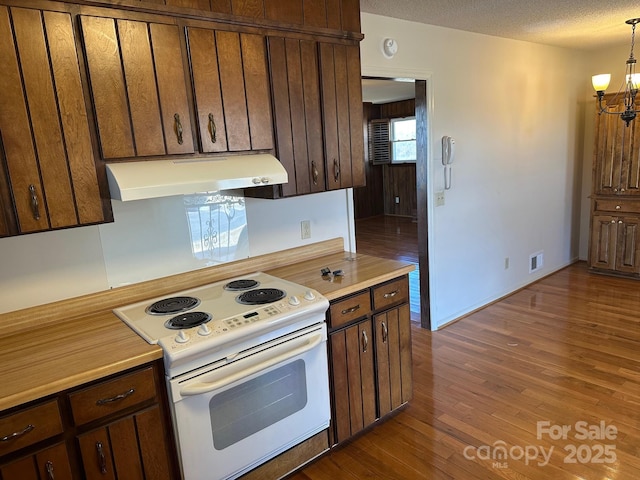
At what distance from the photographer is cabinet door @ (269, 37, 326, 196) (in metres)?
2.20

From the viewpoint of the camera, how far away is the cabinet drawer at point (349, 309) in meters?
2.16

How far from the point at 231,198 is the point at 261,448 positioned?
1.26 metres

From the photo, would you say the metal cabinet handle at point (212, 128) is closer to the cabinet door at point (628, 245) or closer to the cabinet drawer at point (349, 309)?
the cabinet drawer at point (349, 309)

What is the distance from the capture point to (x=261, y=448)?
1955 mm

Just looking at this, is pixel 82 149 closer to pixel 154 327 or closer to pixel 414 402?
pixel 154 327

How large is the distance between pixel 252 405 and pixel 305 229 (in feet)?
3.86

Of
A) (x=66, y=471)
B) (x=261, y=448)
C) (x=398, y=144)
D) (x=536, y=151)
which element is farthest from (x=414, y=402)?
(x=398, y=144)

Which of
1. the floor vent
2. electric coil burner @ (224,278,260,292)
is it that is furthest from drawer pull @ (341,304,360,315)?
the floor vent

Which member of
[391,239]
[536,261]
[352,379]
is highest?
[352,379]

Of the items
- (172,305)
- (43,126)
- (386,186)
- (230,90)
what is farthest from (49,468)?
(386,186)

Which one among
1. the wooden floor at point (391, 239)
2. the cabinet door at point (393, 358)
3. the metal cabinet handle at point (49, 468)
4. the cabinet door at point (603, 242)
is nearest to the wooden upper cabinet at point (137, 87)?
the metal cabinet handle at point (49, 468)

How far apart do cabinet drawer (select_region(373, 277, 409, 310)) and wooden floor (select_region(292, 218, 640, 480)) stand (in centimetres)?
72

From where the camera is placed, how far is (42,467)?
1460 mm

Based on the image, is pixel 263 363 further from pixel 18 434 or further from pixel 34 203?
pixel 34 203
